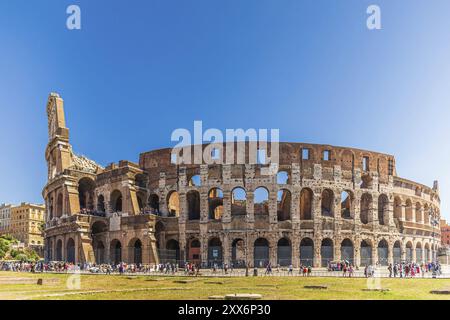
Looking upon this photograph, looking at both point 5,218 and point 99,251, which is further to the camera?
point 5,218

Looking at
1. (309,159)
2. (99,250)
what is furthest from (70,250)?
(309,159)

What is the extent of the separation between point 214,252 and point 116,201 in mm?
12994

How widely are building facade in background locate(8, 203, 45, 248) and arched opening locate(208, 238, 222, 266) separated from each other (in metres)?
75.5

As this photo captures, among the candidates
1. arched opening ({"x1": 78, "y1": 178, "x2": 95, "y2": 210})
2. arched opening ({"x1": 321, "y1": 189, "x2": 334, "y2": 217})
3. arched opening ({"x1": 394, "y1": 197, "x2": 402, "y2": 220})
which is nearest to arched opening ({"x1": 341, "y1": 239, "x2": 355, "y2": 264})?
arched opening ({"x1": 321, "y1": 189, "x2": 334, "y2": 217})

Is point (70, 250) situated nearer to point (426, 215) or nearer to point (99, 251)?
point (99, 251)

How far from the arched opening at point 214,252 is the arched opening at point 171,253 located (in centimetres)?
332

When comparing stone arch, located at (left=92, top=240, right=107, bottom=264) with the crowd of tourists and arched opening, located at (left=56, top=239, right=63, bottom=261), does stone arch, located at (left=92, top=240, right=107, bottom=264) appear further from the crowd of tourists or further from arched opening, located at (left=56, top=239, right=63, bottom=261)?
the crowd of tourists

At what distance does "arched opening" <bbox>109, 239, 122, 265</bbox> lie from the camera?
47.9 meters

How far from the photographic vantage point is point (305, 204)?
4825cm

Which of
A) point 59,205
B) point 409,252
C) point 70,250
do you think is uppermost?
point 59,205

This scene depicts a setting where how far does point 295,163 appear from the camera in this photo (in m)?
45.0

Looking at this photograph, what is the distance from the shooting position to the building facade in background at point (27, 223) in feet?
359
